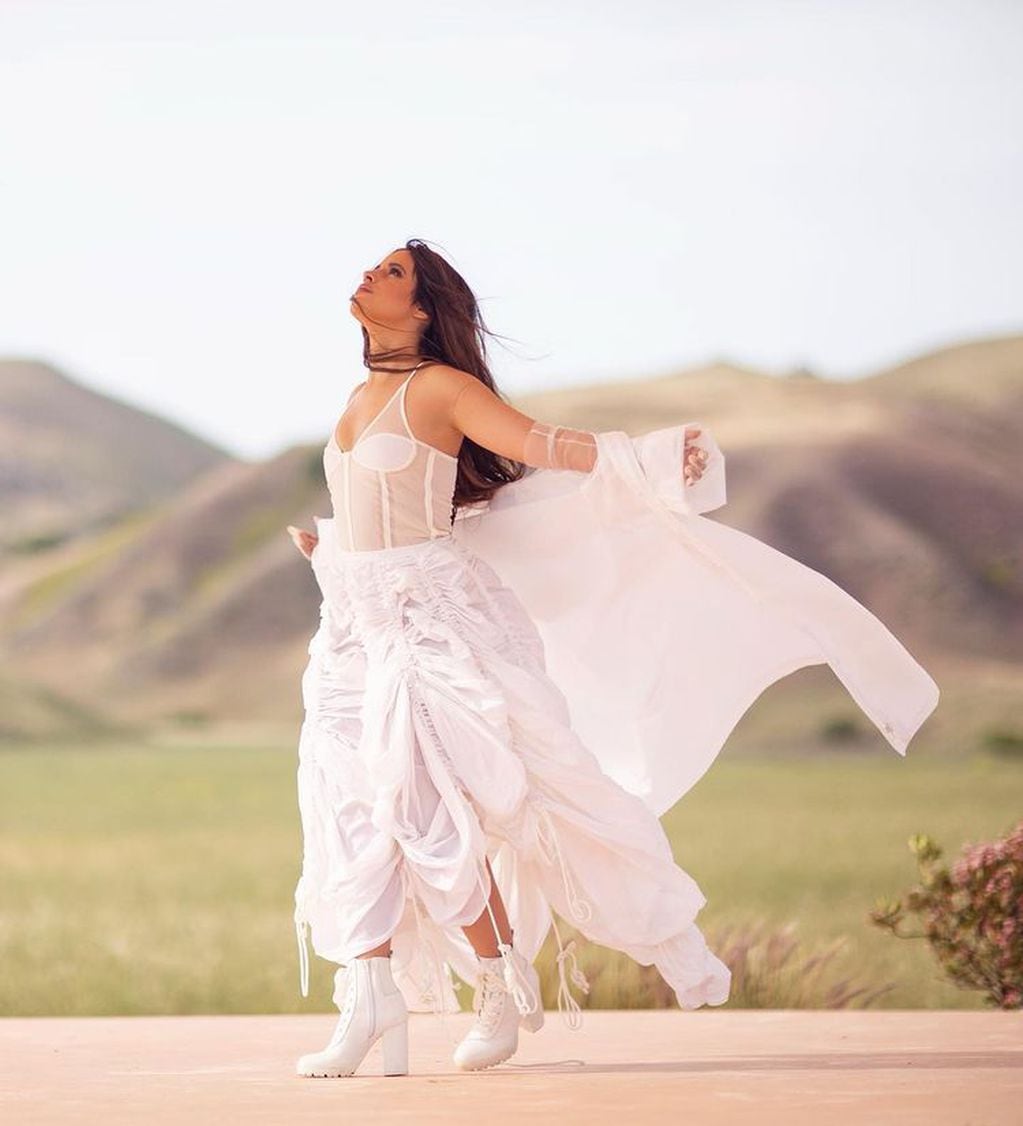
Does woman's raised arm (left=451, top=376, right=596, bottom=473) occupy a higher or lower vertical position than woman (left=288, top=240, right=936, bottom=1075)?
higher

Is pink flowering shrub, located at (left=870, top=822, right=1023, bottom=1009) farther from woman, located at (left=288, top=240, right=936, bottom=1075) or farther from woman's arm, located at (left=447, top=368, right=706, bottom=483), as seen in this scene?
woman's arm, located at (left=447, top=368, right=706, bottom=483)

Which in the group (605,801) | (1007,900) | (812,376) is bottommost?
(1007,900)

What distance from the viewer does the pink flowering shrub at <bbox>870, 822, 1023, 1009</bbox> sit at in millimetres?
6094

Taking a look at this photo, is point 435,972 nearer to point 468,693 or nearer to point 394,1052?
point 394,1052

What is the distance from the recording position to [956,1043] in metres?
5.25

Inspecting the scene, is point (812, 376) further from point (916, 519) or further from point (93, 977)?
point (93, 977)

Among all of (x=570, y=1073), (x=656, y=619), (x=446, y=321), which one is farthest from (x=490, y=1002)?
(x=446, y=321)

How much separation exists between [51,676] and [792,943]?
203ft

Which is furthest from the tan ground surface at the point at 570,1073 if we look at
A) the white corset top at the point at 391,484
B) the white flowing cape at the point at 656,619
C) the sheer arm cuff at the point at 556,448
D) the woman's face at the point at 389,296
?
the woman's face at the point at 389,296

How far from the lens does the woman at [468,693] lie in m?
4.68

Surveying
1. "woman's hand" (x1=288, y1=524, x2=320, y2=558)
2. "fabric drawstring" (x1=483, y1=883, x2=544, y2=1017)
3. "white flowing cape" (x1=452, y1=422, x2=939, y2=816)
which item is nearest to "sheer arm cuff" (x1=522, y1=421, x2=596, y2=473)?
"white flowing cape" (x1=452, y1=422, x2=939, y2=816)

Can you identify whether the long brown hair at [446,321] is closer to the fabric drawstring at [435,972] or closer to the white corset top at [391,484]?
the white corset top at [391,484]

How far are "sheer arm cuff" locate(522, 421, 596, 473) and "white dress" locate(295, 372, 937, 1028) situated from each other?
0.08m

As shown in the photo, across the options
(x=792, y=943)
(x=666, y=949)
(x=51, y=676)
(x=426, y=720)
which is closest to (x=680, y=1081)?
(x=666, y=949)
